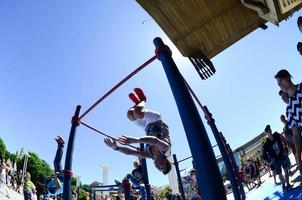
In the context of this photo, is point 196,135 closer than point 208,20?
Yes

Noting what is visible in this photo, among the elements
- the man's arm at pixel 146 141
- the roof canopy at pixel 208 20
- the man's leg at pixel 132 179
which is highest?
the roof canopy at pixel 208 20

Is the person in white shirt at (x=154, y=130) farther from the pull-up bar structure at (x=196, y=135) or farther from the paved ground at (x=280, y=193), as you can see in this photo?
the paved ground at (x=280, y=193)

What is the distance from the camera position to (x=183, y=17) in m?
4.89

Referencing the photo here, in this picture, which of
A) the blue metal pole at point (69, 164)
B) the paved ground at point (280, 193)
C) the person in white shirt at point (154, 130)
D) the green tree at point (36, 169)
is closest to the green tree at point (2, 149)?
the green tree at point (36, 169)

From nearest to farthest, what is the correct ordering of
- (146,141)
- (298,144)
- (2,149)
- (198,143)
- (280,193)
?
(198,143) → (298,144) → (146,141) → (280,193) → (2,149)

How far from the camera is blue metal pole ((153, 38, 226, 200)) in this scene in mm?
1891

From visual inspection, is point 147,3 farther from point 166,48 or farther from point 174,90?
point 174,90

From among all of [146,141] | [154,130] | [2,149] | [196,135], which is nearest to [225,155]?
[154,130]

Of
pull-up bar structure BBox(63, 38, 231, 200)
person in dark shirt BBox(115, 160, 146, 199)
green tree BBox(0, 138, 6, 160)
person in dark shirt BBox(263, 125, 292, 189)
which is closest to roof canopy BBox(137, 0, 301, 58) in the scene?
pull-up bar structure BBox(63, 38, 231, 200)

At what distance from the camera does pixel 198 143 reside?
6.79 feet

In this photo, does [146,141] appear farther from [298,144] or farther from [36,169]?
Answer: [36,169]

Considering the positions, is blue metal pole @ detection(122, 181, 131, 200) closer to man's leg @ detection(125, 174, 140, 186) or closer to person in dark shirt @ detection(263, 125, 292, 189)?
man's leg @ detection(125, 174, 140, 186)

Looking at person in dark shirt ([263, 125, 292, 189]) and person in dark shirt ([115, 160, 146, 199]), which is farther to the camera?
person in dark shirt ([115, 160, 146, 199])

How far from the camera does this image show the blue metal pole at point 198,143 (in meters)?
1.89
